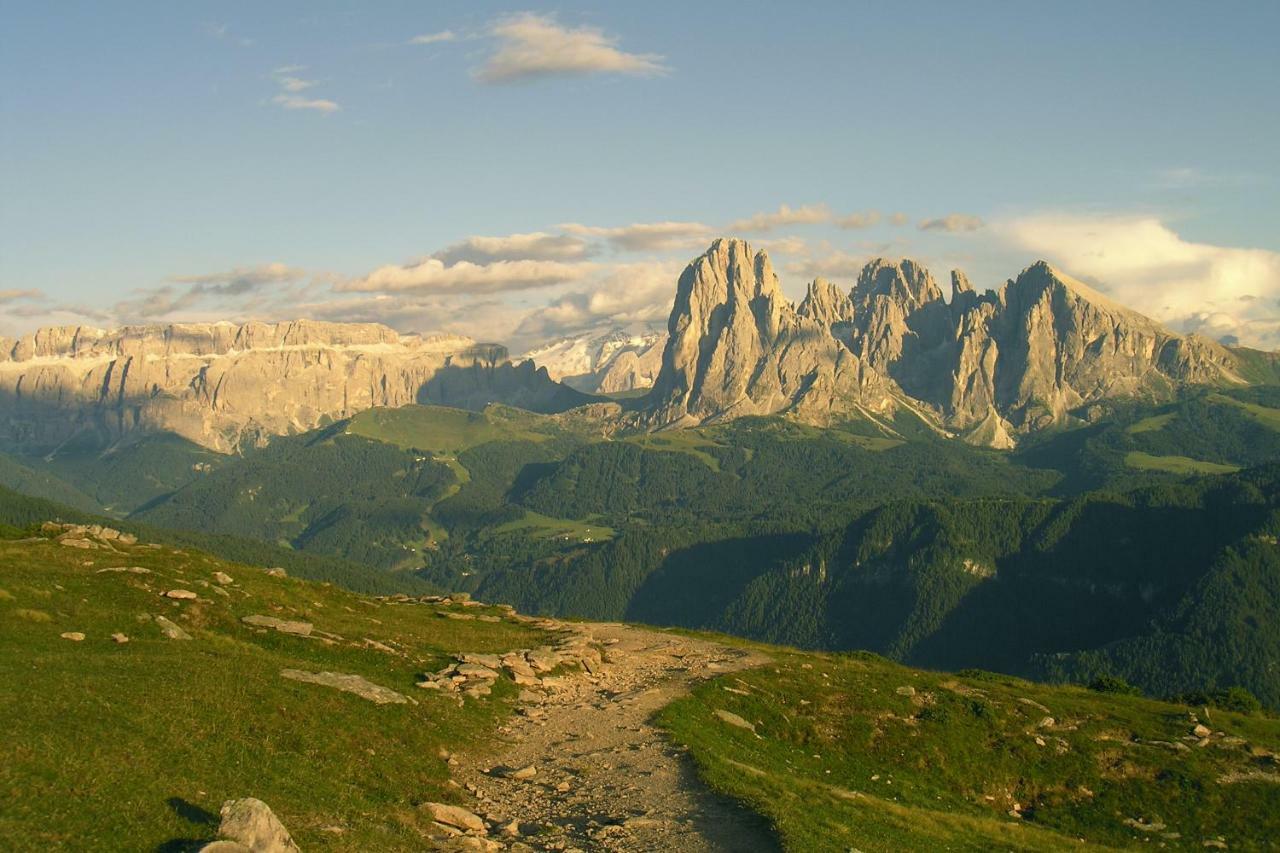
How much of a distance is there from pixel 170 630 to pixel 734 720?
30.5 m

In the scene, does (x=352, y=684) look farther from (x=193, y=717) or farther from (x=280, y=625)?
(x=280, y=625)

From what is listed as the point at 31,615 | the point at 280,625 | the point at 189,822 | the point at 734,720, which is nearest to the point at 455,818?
the point at 189,822

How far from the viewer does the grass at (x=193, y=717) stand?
106 ft

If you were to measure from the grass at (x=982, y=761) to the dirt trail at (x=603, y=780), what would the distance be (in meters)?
2.03

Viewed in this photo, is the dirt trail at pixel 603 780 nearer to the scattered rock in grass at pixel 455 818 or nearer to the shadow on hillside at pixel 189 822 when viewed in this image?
the scattered rock in grass at pixel 455 818

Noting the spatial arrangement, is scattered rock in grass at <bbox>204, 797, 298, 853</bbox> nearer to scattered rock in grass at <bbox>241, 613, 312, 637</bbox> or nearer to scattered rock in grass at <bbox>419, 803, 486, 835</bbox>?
scattered rock in grass at <bbox>419, 803, 486, 835</bbox>

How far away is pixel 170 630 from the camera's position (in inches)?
2253

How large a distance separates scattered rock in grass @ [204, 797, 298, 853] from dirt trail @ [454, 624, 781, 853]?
342 inches

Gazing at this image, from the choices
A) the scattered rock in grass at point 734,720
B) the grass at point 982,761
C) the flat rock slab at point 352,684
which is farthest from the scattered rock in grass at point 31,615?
the scattered rock in grass at point 734,720

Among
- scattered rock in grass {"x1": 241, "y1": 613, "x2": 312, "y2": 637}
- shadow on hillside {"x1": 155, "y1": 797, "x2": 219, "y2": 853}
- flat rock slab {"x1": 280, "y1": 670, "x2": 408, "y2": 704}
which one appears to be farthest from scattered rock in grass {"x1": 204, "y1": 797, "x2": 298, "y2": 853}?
scattered rock in grass {"x1": 241, "y1": 613, "x2": 312, "y2": 637}

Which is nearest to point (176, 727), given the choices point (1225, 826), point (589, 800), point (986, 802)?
point (589, 800)

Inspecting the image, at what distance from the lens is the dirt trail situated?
37438 mm

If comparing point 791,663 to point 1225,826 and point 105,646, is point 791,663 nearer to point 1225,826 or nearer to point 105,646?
point 1225,826

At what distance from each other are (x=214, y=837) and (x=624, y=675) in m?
39.4
